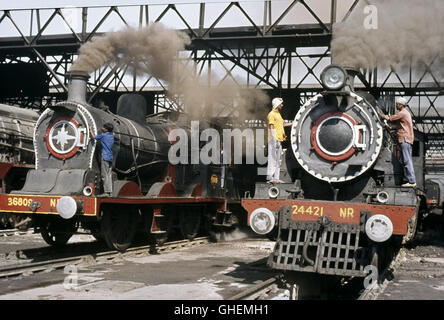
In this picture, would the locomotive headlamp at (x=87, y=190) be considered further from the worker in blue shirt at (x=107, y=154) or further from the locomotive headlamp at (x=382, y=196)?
the locomotive headlamp at (x=382, y=196)

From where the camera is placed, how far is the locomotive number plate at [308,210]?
722 centimetres

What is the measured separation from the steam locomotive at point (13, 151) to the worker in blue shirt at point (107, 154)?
5087mm

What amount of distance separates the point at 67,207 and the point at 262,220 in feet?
11.4

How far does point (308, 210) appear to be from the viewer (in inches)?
287

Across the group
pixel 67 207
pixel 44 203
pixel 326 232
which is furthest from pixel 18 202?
pixel 326 232

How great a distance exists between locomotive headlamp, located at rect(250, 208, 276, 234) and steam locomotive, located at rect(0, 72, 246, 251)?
314 cm

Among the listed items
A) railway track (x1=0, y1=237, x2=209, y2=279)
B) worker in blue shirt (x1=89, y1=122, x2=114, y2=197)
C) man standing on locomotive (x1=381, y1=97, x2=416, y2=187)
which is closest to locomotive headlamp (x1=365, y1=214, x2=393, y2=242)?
man standing on locomotive (x1=381, y1=97, x2=416, y2=187)

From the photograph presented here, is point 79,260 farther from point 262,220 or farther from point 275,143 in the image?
point 275,143

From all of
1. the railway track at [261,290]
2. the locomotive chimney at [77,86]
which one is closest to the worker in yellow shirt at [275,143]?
the railway track at [261,290]

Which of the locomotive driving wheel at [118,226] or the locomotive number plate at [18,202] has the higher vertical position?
the locomotive number plate at [18,202]

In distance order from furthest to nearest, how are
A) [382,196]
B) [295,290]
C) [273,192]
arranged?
[273,192] < [295,290] < [382,196]

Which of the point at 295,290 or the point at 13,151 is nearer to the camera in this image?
the point at 295,290
